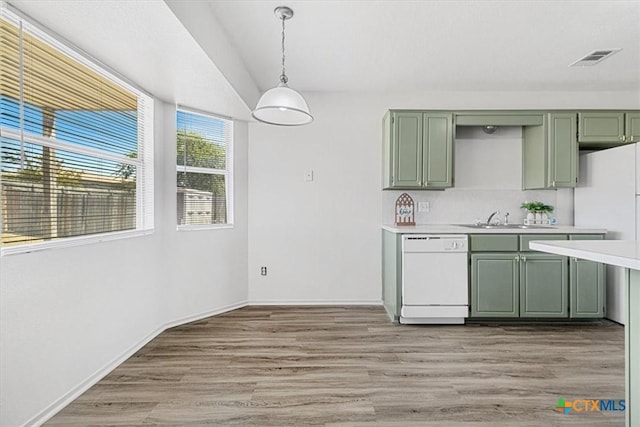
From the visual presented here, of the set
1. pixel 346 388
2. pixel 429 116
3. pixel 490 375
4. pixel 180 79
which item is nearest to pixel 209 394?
pixel 346 388

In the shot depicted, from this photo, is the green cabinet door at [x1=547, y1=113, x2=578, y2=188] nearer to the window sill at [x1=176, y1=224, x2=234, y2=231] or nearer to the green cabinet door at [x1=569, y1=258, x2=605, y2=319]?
the green cabinet door at [x1=569, y1=258, x2=605, y2=319]

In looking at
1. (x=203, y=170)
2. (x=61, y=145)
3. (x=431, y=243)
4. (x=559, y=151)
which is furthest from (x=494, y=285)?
(x=61, y=145)

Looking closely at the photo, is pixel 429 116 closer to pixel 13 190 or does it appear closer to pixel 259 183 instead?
pixel 259 183

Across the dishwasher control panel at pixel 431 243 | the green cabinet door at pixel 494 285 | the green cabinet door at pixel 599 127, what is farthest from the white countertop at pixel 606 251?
the green cabinet door at pixel 599 127

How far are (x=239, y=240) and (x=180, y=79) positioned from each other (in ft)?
6.11

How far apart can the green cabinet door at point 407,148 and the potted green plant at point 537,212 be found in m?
1.33

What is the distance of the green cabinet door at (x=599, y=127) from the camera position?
3.69m

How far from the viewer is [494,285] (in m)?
3.45

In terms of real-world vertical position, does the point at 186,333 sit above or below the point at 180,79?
below

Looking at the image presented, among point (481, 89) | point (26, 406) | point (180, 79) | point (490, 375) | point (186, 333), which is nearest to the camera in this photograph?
point (26, 406)

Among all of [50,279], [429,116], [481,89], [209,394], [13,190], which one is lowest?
[209,394]

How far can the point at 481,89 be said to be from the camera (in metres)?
4.05

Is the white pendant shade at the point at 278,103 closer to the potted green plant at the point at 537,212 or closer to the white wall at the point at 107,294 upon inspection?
the white wall at the point at 107,294

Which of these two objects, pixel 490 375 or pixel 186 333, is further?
pixel 186 333
